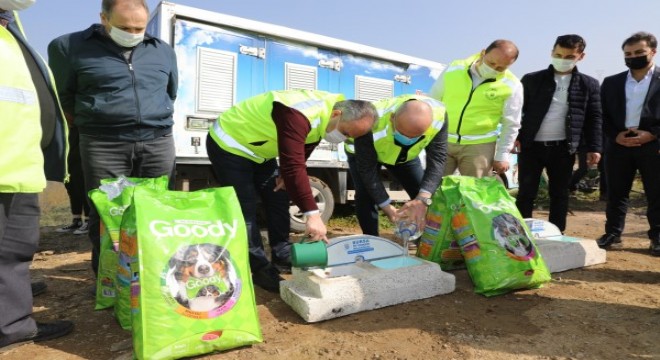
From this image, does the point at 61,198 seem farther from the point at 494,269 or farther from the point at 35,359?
the point at 494,269

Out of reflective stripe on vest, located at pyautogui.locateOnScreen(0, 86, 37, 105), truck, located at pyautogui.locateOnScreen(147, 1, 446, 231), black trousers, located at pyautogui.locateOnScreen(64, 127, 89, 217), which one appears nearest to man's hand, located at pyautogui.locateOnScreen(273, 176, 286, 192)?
reflective stripe on vest, located at pyautogui.locateOnScreen(0, 86, 37, 105)

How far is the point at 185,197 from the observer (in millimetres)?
1936

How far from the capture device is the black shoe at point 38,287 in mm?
2654

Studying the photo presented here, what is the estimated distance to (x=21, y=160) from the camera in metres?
1.71

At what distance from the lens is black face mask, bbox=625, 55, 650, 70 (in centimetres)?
354

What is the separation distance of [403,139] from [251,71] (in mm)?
2218

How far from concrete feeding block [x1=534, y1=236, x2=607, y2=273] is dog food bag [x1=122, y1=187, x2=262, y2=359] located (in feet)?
7.16

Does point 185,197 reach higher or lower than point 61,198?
higher

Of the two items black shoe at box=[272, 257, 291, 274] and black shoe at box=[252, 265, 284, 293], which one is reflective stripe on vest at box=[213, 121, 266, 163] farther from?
A: black shoe at box=[272, 257, 291, 274]

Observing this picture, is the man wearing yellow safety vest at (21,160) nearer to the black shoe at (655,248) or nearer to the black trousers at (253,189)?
the black trousers at (253,189)

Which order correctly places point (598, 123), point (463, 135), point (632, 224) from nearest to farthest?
point (463, 135)
point (598, 123)
point (632, 224)

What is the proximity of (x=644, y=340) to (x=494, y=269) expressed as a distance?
734 mm

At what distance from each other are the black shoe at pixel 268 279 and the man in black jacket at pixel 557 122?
7.44 ft

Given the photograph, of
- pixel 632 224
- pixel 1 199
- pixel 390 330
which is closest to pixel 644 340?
pixel 390 330
